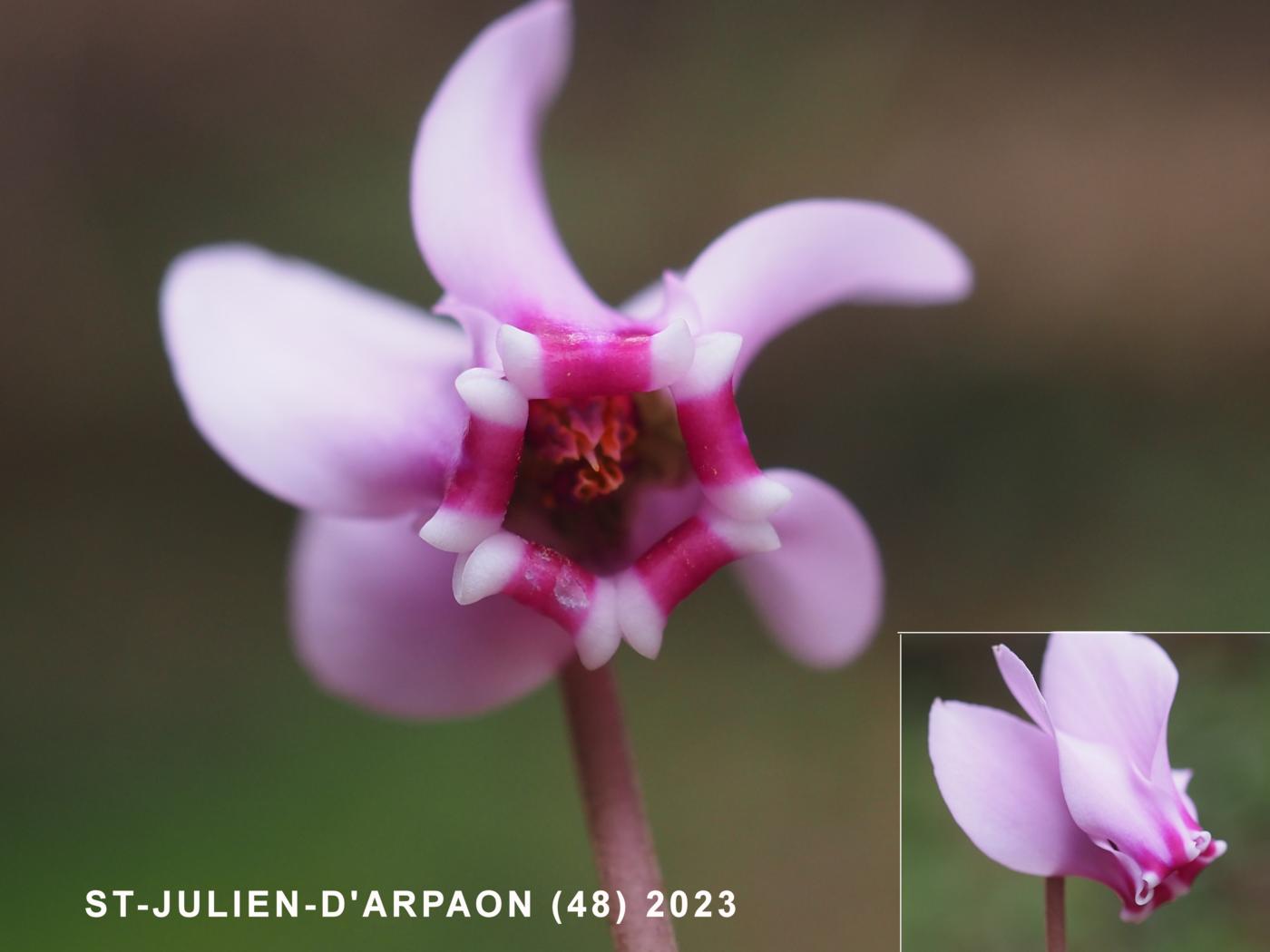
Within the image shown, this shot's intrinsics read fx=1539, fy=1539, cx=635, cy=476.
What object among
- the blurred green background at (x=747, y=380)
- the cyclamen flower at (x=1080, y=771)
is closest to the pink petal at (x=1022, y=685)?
the cyclamen flower at (x=1080, y=771)

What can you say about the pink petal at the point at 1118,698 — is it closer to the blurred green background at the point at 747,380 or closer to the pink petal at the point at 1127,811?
the pink petal at the point at 1127,811

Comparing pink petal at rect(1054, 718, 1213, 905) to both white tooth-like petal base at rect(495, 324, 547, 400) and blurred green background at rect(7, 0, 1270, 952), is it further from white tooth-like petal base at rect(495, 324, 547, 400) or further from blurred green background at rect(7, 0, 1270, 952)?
blurred green background at rect(7, 0, 1270, 952)

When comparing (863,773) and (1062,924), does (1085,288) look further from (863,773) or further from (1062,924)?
(1062,924)

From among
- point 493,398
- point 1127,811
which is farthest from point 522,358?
point 1127,811

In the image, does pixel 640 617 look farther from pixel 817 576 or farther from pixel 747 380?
pixel 747 380

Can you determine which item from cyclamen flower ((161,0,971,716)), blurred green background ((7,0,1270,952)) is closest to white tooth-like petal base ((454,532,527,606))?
cyclamen flower ((161,0,971,716))

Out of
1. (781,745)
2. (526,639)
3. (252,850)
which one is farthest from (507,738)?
(526,639)

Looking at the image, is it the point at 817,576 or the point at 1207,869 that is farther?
the point at 1207,869
